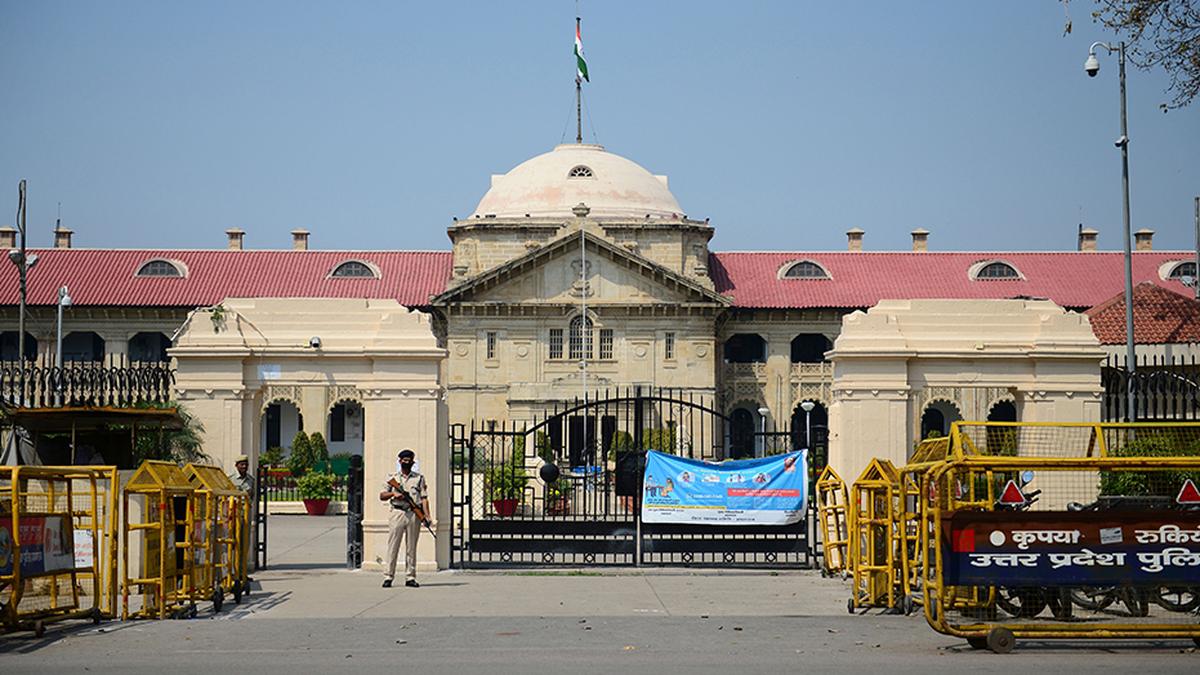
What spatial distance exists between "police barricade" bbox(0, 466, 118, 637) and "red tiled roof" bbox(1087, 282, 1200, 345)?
22.3 m

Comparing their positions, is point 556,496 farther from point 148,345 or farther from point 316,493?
point 148,345

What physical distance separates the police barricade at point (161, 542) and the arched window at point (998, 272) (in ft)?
173

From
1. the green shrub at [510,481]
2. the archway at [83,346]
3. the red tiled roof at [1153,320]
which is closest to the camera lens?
the green shrub at [510,481]

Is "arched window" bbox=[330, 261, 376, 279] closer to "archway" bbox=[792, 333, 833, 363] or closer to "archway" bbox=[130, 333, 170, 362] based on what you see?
"archway" bbox=[130, 333, 170, 362]

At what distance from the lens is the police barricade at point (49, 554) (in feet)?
44.2

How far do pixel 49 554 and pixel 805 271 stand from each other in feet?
173

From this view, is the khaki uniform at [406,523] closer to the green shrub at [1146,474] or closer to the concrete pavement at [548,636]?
the concrete pavement at [548,636]

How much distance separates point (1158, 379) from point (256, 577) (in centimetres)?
1157

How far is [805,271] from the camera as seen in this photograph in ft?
213

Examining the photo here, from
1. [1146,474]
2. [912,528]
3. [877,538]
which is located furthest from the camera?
[1146,474]

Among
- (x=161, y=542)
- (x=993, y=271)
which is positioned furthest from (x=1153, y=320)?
(x=993, y=271)

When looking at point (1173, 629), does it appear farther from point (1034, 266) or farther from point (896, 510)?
point (1034, 266)

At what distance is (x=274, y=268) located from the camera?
64.6m

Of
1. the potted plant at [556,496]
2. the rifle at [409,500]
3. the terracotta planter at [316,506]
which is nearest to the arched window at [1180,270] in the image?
the potted plant at [556,496]
